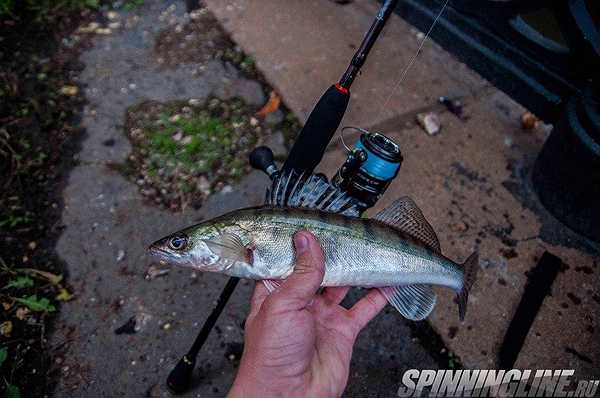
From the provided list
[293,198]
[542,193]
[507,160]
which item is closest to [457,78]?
[507,160]

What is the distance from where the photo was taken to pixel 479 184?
357cm

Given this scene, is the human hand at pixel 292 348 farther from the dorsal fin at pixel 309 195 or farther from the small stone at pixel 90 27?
the small stone at pixel 90 27

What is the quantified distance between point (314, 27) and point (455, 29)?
1.44 m

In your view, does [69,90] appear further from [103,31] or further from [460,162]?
[460,162]

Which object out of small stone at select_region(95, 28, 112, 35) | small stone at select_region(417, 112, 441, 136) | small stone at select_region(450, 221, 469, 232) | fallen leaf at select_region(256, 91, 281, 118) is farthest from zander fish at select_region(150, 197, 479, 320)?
small stone at select_region(95, 28, 112, 35)

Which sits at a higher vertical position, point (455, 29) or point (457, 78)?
point (455, 29)

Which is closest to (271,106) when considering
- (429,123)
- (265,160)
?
(429,123)

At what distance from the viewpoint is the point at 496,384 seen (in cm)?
271

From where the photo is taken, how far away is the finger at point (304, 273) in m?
1.93

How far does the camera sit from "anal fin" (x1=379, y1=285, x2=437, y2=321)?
2369mm

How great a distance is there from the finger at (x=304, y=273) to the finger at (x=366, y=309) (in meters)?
0.51

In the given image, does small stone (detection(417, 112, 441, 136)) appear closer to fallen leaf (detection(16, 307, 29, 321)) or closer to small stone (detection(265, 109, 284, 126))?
small stone (detection(265, 109, 284, 126))

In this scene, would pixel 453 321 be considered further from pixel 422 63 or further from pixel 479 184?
pixel 422 63

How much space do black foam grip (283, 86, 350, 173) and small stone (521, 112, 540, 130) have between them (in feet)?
7.85
